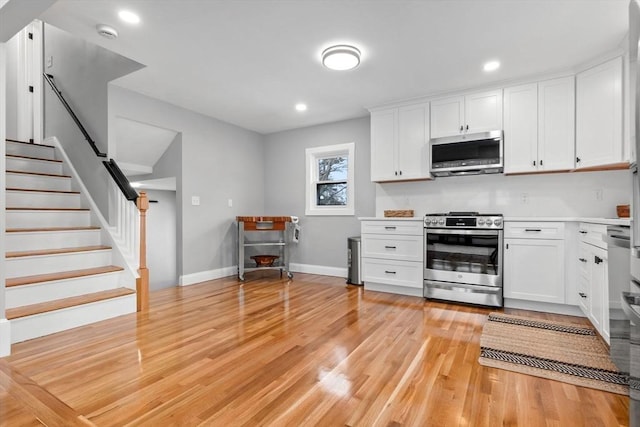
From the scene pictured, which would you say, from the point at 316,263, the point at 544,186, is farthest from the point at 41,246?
the point at 544,186

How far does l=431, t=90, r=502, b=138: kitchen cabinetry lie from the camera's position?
11.7ft

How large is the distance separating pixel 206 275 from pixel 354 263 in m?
2.15

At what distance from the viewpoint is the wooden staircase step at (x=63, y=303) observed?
2.45 m

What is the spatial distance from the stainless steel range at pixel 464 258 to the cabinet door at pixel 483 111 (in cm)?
103

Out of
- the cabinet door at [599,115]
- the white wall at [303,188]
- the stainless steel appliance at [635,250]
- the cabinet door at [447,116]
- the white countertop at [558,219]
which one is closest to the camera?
the stainless steel appliance at [635,250]

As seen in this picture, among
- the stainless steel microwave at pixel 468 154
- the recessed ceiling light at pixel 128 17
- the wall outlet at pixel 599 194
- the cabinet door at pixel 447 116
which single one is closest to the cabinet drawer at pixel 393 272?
the stainless steel microwave at pixel 468 154

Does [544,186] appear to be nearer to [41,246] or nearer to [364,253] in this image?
[364,253]

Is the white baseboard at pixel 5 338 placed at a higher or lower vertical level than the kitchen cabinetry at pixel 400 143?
lower

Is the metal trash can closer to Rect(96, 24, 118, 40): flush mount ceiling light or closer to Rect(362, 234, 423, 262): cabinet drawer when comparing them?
Rect(362, 234, 423, 262): cabinet drawer

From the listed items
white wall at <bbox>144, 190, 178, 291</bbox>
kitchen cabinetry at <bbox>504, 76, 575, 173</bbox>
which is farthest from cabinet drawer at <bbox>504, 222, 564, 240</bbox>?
white wall at <bbox>144, 190, 178, 291</bbox>

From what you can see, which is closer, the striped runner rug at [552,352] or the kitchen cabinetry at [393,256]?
the striped runner rug at [552,352]

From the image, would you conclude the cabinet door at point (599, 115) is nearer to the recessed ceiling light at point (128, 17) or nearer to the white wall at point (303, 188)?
the white wall at point (303, 188)

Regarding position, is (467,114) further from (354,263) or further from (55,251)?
(55,251)

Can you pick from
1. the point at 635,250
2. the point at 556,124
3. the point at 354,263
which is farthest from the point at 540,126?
the point at 635,250
